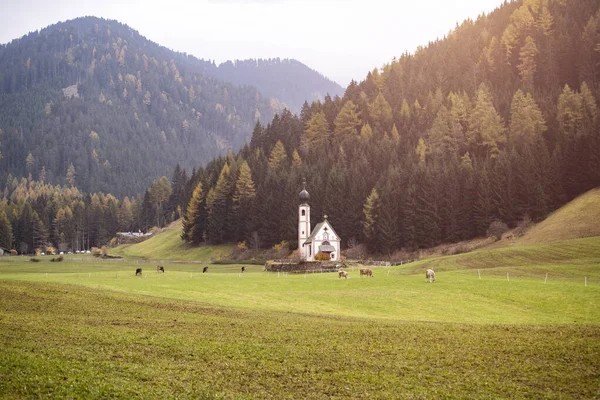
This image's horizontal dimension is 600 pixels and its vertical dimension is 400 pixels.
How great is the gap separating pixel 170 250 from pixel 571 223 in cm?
9191

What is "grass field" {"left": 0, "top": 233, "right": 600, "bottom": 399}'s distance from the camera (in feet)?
58.3

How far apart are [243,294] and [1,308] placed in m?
20.2

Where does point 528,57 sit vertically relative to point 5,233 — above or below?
above

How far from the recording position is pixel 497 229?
302 ft

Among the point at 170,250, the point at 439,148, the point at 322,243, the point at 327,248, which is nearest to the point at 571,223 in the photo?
the point at 327,248

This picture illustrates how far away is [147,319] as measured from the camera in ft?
98.0

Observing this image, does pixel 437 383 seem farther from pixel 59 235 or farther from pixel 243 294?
pixel 59 235

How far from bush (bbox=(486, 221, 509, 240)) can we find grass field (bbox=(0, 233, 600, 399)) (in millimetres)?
44984

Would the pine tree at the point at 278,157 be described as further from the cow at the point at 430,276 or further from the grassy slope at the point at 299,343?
the grassy slope at the point at 299,343

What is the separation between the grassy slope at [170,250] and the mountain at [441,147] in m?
4.07

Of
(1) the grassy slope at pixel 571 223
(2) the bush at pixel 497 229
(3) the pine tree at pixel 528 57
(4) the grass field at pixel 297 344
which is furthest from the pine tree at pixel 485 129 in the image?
(4) the grass field at pixel 297 344

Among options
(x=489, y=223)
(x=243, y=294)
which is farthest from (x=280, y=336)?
(x=489, y=223)

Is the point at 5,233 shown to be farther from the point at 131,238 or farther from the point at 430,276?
the point at 430,276

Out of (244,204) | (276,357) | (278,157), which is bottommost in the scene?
(276,357)
